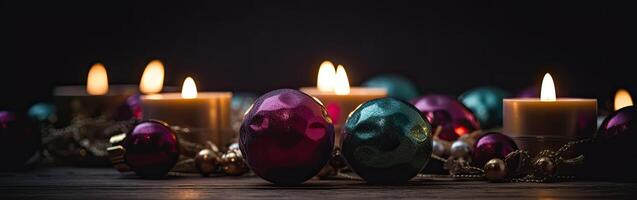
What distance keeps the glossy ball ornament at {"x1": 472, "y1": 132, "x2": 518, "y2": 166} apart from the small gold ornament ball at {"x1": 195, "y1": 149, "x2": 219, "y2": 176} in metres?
0.34

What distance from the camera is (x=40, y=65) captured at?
210 cm

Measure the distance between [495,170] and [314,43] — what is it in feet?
3.81

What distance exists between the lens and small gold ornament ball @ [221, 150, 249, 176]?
1234 millimetres

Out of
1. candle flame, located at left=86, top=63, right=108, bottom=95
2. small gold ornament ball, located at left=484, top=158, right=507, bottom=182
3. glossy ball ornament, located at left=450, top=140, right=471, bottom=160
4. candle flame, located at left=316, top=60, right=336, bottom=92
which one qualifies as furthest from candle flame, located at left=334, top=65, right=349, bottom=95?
candle flame, located at left=86, top=63, right=108, bottom=95

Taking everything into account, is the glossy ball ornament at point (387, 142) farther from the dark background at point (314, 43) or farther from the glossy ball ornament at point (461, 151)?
the dark background at point (314, 43)

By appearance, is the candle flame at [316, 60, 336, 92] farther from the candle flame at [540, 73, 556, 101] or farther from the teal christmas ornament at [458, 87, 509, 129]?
the candle flame at [540, 73, 556, 101]

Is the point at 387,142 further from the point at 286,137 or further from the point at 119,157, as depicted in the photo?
the point at 119,157

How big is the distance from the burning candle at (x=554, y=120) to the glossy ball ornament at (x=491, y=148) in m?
0.03

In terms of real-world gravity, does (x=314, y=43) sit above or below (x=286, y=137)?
above

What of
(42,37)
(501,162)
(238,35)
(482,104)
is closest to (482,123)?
(482,104)

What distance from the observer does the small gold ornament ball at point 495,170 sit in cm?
112

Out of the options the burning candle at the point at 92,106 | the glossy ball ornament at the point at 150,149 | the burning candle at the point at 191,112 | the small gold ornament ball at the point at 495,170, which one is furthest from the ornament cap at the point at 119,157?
the small gold ornament ball at the point at 495,170

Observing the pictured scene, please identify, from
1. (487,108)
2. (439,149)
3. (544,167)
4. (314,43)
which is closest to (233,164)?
(439,149)

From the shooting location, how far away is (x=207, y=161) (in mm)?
1227
